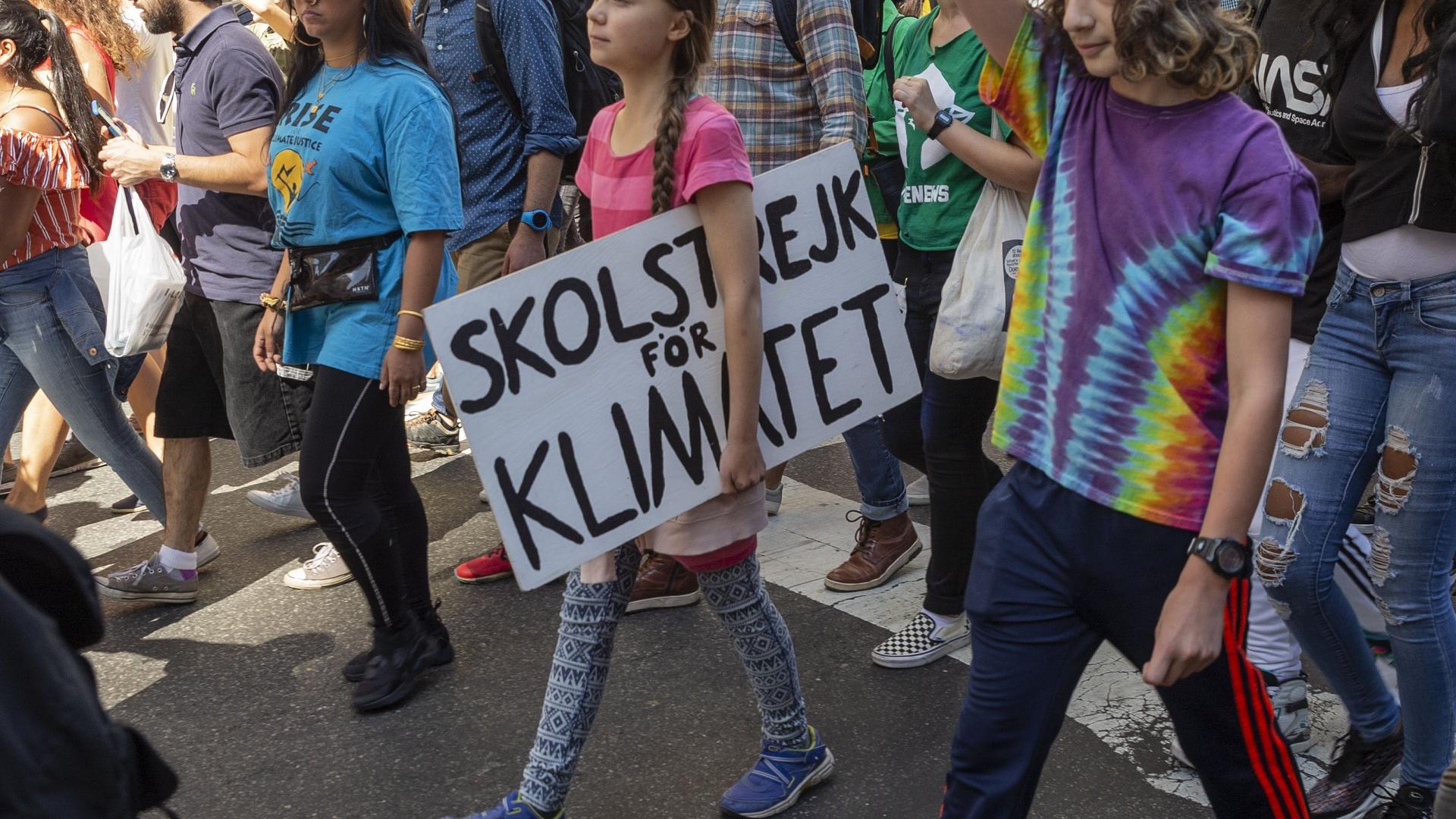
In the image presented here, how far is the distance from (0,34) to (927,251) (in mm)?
2927

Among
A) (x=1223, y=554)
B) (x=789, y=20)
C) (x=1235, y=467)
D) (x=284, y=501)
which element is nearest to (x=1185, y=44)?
(x=1235, y=467)

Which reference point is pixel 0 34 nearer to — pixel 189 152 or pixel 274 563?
pixel 189 152

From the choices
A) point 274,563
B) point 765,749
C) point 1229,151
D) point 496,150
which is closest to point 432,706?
point 765,749

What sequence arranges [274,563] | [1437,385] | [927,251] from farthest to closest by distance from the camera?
[274,563] → [927,251] → [1437,385]

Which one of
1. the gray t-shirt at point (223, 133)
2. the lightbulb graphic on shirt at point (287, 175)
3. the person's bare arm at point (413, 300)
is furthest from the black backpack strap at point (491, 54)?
the person's bare arm at point (413, 300)

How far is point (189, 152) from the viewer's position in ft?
13.7

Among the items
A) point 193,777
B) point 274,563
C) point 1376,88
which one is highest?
point 1376,88

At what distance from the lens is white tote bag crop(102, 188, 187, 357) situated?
13.9ft

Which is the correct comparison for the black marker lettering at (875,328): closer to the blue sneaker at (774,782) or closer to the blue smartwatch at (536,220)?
the blue sneaker at (774,782)

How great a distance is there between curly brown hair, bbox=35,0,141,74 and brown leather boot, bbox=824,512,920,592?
3.33 metres

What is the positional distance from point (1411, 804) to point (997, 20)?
180 centimetres

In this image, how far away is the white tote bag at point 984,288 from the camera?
10.1 feet

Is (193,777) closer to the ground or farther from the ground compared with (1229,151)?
closer to the ground

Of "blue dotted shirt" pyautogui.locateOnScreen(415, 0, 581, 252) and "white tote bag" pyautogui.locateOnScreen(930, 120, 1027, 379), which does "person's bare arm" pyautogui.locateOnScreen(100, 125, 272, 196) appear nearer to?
"blue dotted shirt" pyautogui.locateOnScreen(415, 0, 581, 252)
